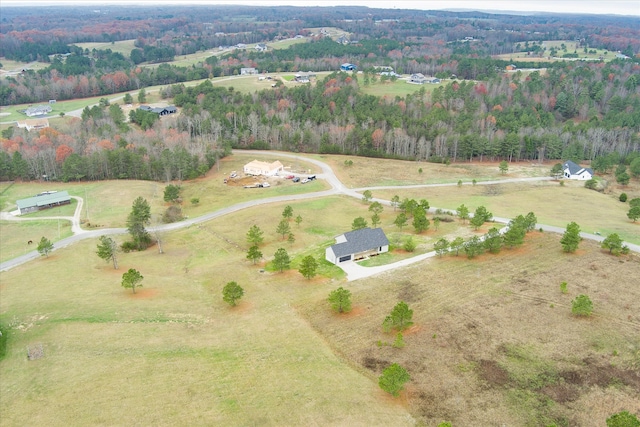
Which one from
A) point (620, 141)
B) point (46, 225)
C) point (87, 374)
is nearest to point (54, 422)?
point (87, 374)

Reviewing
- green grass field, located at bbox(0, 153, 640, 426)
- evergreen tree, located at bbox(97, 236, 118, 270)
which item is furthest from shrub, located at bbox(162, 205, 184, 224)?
evergreen tree, located at bbox(97, 236, 118, 270)

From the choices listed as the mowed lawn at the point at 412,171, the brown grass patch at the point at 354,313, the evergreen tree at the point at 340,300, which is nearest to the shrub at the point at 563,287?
the brown grass patch at the point at 354,313

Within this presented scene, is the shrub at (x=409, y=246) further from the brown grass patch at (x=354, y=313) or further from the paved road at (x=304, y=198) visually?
the brown grass patch at (x=354, y=313)

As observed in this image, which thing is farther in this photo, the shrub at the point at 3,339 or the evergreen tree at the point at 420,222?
the evergreen tree at the point at 420,222

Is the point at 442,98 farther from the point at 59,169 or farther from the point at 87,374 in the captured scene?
the point at 87,374

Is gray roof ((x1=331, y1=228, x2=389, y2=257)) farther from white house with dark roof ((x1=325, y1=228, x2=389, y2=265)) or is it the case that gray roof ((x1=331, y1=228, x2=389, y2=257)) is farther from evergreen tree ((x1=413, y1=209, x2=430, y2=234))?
evergreen tree ((x1=413, y1=209, x2=430, y2=234))

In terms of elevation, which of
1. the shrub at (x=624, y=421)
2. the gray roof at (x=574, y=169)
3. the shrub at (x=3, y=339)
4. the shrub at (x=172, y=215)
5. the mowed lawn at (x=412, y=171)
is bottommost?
the mowed lawn at (x=412, y=171)
